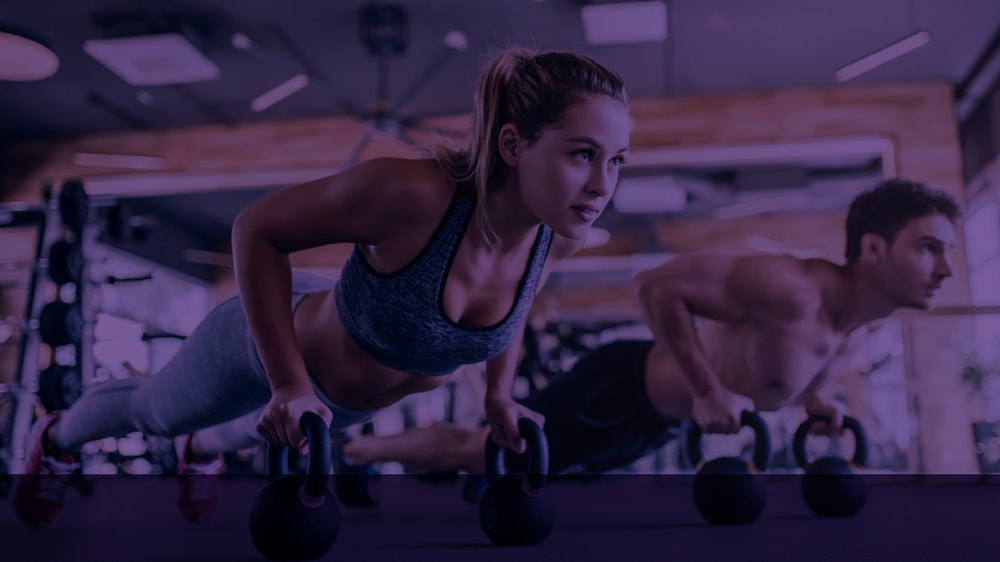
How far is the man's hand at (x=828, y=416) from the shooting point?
177 centimetres

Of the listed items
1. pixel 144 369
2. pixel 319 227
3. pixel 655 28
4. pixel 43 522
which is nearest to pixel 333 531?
pixel 319 227

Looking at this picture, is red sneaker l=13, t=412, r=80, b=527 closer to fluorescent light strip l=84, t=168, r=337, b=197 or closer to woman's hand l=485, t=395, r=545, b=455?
woman's hand l=485, t=395, r=545, b=455

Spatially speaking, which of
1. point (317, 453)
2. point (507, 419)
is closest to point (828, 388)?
point (507, 419)

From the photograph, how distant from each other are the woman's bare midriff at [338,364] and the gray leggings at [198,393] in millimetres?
33

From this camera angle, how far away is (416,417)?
509 cm

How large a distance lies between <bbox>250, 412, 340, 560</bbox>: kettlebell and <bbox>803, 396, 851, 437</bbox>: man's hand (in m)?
1.24

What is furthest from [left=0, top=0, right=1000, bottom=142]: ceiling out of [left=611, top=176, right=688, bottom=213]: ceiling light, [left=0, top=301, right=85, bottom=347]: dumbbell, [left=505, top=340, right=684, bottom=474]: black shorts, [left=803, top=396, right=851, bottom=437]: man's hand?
[left=803, top=396, right=851, bottom=437]: man's hand

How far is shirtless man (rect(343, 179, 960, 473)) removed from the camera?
5.99ft

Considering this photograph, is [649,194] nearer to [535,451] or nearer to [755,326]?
[755,326]

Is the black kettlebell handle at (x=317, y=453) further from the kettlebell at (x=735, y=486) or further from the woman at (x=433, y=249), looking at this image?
the kettlebell at (x=735, y=486)

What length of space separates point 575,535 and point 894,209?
1.13 metres

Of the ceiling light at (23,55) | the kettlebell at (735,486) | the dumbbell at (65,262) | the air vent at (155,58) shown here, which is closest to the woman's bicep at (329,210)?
the kettlebell at (735,486)

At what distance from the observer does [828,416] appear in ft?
5.84

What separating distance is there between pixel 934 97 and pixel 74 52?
4901 mm
